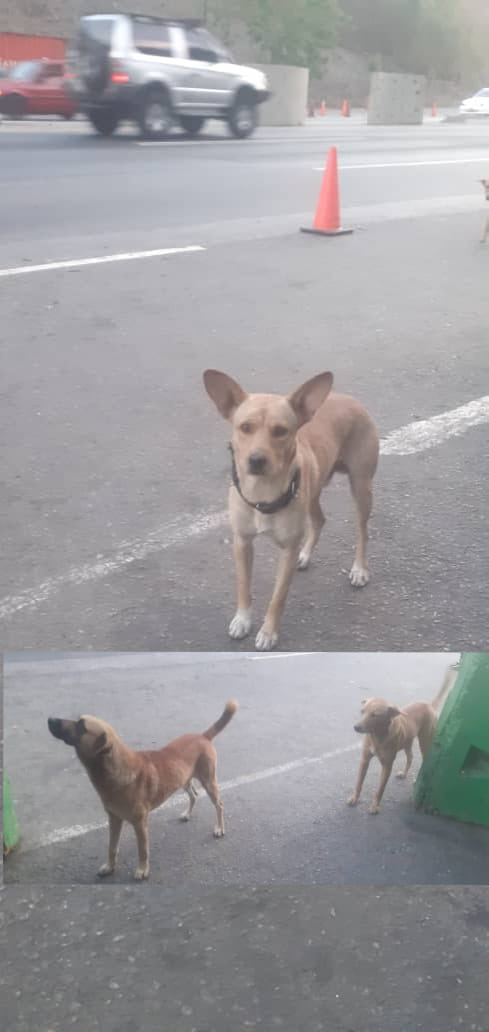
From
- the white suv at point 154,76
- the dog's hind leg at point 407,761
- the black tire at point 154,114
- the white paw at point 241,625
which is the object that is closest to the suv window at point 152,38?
the white suv at point 154,76

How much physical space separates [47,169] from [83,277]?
46cm

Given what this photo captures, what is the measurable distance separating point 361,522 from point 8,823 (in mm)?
964

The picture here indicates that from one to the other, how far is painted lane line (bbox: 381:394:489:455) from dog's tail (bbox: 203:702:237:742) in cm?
130

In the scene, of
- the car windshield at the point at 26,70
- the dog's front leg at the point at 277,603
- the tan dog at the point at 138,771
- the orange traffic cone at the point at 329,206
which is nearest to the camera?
the tan dog at the point at 138,771

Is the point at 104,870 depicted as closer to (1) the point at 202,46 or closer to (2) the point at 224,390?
(2) the point at 224,390

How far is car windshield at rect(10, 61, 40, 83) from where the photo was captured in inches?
78.2

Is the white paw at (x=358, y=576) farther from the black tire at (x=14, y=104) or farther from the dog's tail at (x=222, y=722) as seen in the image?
the black tire at (x=14, y=104)

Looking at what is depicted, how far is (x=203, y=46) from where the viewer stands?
6.49ft

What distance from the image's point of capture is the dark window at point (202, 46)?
1.93m

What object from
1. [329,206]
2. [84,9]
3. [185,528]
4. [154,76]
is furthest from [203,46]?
[185,528]

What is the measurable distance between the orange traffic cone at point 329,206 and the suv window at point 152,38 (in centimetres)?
69

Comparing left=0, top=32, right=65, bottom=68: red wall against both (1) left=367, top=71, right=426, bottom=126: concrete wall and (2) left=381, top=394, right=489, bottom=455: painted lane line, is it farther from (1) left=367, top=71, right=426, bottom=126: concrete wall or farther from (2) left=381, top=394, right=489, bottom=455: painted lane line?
(2) left=381, top=394, right=489, bottom=455: painted lane line

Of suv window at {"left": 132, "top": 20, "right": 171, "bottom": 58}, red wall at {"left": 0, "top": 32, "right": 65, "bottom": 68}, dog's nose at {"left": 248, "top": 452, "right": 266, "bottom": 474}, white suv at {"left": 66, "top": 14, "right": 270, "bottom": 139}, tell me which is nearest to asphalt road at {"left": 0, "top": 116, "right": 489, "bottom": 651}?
white suv at {"left": 66, "top": 14, "right": 270, "bottom": 139}

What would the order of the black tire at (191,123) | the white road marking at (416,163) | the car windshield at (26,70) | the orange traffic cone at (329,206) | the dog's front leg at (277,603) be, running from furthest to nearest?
the orange traffic cone at (329,206) → the white road marking at (416,163) → the black tire at (191,123) → the car windshield at (26,70) → the dog's front leg at (277,603)
